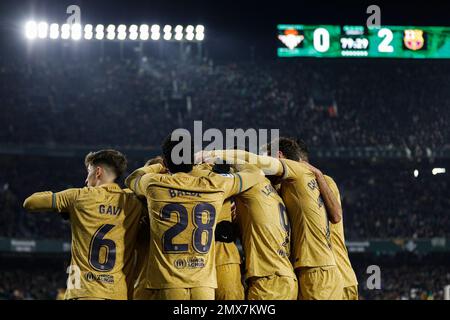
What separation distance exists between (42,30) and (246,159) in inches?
891

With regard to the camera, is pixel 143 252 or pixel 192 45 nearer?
pixel 143 252

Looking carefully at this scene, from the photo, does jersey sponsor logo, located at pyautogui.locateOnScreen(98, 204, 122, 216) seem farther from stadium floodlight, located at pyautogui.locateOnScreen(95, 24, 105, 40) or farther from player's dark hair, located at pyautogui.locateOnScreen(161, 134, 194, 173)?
stadium floodlight, located at pyautogui.locateOnScreen(95, 24, 105, 40)

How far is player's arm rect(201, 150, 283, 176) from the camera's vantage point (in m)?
4.67

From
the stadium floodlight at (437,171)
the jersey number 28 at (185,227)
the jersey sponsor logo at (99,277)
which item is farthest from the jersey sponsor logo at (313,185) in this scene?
the stadium floodlight at (437,171)

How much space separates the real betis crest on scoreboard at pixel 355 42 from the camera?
24.5 m

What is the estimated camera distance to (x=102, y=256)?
4617 millimetres

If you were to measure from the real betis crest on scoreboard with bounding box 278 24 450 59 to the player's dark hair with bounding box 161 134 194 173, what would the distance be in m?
20.4

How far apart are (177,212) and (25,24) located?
928 inches

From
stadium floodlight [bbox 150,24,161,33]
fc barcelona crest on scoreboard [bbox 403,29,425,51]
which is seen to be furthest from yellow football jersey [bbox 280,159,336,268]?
stadium floodlight [bbox 150,24,161,33]

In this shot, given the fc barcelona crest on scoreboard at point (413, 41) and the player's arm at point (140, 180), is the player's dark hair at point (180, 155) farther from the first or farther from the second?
the fc barcelona crest on scoreboard at point (413, 41)

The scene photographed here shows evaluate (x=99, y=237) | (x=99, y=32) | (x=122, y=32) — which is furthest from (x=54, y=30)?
(x=99, y=237)

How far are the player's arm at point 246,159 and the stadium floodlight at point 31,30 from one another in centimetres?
2245
